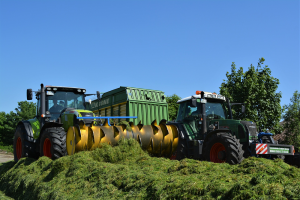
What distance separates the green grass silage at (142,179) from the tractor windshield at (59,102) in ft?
7.14

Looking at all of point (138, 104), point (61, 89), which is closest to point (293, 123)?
point (138, 104)

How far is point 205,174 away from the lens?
4.71 metres

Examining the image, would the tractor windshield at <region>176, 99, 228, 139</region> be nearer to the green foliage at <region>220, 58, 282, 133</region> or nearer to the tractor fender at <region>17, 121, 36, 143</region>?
the tractor fender at <region>17, 121, 36, 143</region>

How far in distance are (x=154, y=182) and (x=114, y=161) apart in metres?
2.71

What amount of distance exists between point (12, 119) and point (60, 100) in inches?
1377

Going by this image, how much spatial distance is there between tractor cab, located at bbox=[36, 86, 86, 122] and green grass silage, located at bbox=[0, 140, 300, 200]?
2.17 m

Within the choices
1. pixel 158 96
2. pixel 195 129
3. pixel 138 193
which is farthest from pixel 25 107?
pixel 138 193

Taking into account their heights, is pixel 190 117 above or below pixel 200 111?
below

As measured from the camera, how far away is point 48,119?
9.58m

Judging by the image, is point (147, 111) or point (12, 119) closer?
point (147, 111)

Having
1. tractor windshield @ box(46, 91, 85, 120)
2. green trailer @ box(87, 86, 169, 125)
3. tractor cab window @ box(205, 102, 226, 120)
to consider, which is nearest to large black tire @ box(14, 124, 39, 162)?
tractor windshield @ box(46, 91, 85, 120)

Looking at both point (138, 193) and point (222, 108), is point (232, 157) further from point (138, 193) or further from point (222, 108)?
point (138, 193)

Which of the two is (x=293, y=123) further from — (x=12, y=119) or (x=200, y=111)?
(x=12, y=119)

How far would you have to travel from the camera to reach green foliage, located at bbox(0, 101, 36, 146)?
38.1 meters
